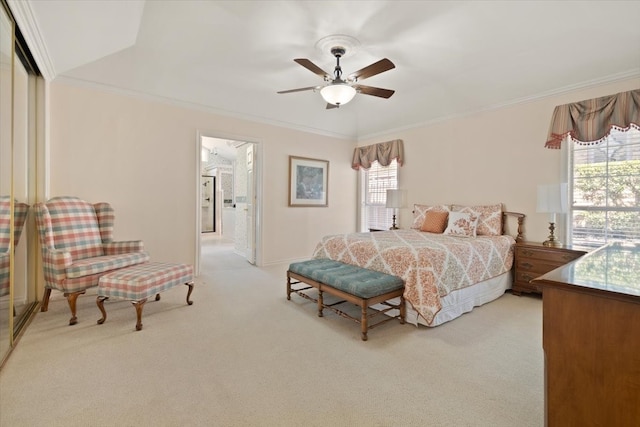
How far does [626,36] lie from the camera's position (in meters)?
2.80

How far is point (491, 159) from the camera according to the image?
4.20 metres

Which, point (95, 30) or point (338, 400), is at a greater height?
point (95, 30)

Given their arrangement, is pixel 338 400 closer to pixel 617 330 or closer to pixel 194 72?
pixel 617 330

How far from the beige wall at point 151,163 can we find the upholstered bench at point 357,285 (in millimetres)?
2071

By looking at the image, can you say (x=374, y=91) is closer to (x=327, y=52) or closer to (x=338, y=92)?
(x=338, y=92)

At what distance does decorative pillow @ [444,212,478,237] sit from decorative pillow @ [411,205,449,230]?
428mm

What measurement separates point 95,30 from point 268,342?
10.6ft

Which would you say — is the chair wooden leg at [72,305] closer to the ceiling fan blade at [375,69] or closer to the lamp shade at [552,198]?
the ceiling fan blade at [375,69]

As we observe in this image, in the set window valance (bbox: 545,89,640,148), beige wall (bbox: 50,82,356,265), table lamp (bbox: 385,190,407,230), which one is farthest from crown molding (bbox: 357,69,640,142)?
beige wall (bbox: 50,82,356,265)

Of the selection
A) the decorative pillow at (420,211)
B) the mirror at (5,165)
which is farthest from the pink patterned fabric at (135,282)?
the decorative pillow at (420,211)

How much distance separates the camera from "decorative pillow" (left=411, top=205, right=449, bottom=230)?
4500 millimetres

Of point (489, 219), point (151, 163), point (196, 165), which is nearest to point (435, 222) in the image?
point (489, 219)

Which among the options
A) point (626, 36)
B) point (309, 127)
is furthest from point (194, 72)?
point (626, 36)

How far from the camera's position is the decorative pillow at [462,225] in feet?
12.5
